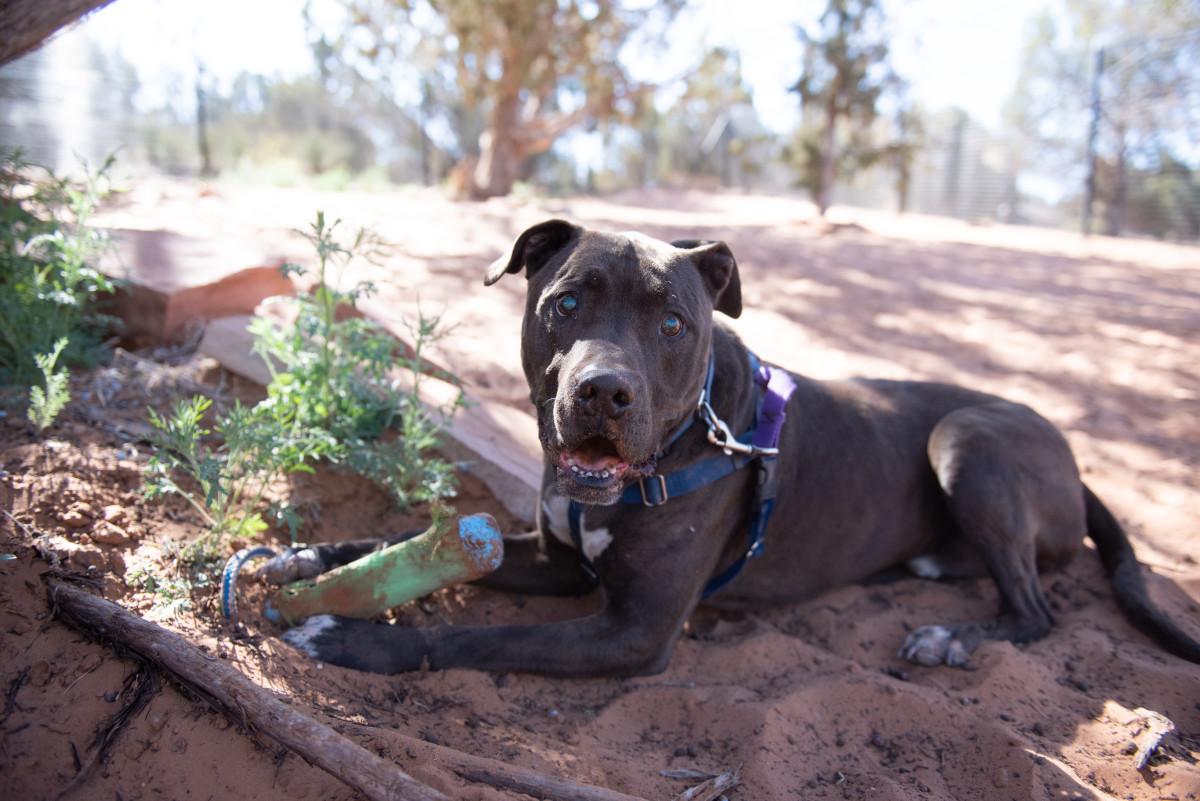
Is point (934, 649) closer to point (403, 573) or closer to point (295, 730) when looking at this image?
point (403, 573)

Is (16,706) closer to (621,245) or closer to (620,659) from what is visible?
(620,659)

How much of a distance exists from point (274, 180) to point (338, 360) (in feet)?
44.2

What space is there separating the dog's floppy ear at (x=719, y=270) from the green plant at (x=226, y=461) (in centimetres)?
158

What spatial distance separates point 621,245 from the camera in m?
2.65

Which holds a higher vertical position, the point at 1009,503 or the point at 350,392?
the point at 350,392

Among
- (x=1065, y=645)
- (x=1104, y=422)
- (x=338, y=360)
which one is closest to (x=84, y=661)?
(x=338, y=360)

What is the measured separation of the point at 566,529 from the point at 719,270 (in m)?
1.21

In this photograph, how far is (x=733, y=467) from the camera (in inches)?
113

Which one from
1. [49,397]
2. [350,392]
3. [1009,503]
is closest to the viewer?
[49,397]

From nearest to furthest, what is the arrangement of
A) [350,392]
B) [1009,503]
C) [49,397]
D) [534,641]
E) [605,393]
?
1. [605,393]
2. [534,641]
3. [49,397]
4. [350,392]
5. [1009,503]

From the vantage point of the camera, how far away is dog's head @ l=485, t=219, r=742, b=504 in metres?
2.26

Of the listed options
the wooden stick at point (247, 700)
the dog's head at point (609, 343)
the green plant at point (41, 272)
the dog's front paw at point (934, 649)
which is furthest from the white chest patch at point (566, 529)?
the green plant at point (41, 272)

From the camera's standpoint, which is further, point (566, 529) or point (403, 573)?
point (566, 529)

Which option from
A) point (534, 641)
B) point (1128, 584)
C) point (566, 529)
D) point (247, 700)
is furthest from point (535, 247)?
point (1128, 584)
